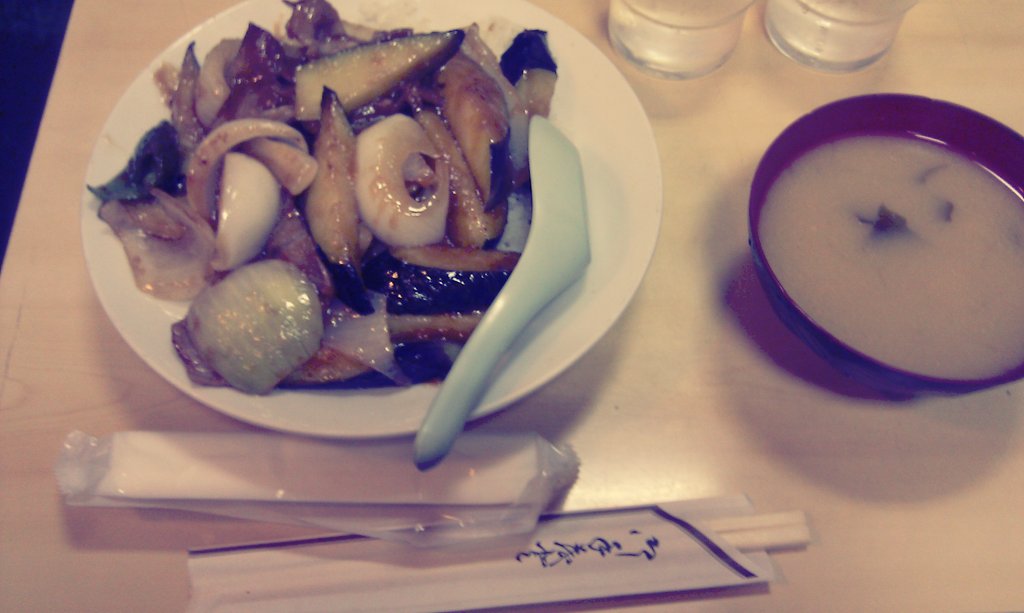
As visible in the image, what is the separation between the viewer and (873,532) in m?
0.95

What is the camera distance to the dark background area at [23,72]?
81.8 inches

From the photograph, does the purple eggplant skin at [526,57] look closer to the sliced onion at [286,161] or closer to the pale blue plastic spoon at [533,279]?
the pale blue plastic spoon at [533,279]

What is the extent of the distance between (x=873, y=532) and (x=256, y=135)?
39.9 inches

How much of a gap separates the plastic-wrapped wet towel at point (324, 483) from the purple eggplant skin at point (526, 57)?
1.87 feet

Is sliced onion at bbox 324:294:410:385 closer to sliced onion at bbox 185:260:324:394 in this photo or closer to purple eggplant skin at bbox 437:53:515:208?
sliced onion at bbox 185:260:324:394

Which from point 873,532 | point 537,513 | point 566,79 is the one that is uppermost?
point 566,79

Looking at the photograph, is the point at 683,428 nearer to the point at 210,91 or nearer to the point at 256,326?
the point at 256,326

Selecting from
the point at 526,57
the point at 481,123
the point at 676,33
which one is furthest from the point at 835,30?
the point at 481,123

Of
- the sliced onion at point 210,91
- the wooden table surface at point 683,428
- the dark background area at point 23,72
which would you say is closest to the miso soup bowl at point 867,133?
the wooden table surface at point 683,428

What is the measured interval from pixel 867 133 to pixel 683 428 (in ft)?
1.73

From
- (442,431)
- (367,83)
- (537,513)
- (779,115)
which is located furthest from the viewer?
(779,115)

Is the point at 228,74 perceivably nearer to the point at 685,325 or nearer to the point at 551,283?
the point at 551,283

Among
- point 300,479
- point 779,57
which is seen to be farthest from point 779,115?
point 300,479

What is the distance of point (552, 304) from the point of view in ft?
3.01
